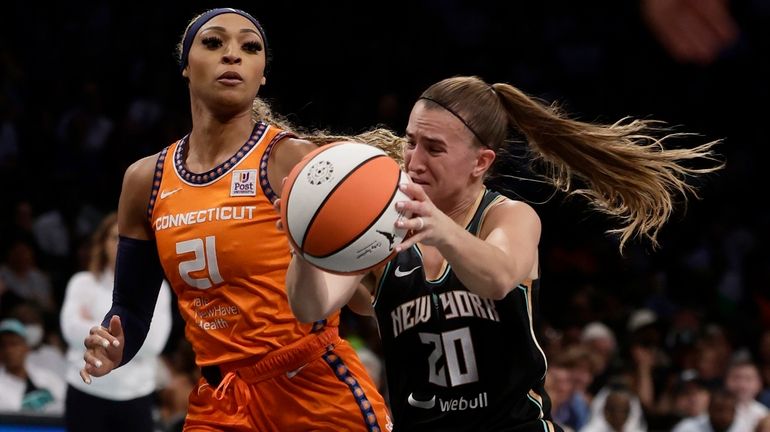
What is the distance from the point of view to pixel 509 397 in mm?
3562

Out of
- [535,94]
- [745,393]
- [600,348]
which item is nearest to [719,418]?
[745,393]

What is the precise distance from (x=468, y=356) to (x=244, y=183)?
88cm

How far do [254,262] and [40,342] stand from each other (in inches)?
195

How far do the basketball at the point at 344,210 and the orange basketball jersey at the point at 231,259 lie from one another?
696 millimetres

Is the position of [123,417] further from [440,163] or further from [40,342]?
[440,163]

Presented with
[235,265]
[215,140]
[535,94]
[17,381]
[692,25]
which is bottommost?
[17,381]

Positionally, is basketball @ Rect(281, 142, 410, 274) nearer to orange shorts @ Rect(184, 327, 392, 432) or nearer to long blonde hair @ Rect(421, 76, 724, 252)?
long blonde hair @ Rect(421, 76, 724, 252)

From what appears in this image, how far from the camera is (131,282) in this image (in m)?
4.19

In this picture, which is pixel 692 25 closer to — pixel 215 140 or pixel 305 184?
pixel 305 184

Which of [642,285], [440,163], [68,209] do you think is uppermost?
[440,163]

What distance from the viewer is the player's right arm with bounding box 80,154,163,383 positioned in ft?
13.2

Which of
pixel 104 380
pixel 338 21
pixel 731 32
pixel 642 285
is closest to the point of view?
pixel 731 32

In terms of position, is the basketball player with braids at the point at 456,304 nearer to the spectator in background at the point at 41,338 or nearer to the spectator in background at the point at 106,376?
the spectator in background at the point at 106,376

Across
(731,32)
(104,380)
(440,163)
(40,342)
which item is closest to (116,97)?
(40,342)
